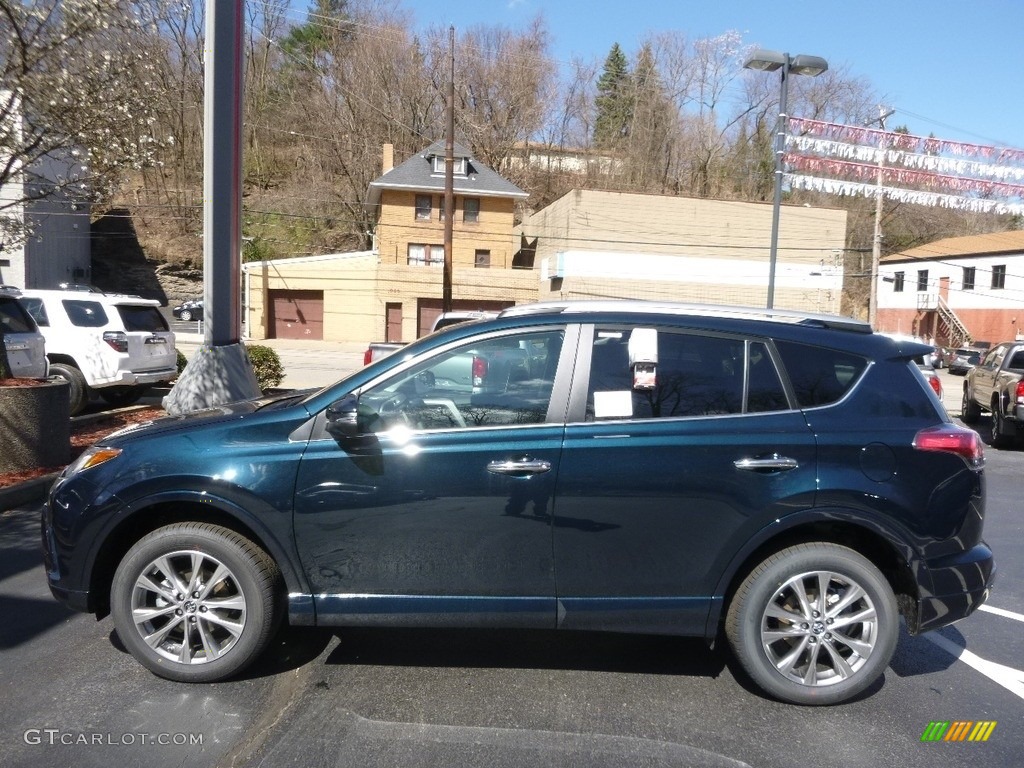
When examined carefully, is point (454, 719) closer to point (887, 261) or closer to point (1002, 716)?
point (1002, 716)

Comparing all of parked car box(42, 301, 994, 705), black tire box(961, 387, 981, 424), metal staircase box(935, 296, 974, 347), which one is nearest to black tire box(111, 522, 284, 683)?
parked car box(42, 301, 994, 705)

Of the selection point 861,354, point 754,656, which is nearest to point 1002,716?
point 754,656

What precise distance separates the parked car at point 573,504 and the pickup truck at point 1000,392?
384 inches

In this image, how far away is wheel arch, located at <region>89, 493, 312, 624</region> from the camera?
3.68 m

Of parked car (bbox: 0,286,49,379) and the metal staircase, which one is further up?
the metal staircase

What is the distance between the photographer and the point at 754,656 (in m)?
3.73

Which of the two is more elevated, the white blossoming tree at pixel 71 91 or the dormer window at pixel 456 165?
the dormer window at pixel 456 165

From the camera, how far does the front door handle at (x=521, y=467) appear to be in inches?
142

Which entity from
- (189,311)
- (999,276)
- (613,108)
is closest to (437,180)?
(189,311)

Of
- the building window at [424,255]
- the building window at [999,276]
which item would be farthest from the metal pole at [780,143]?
the building window at [999,276]

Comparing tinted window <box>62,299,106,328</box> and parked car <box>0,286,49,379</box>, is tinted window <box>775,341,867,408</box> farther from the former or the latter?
tinted window <box>62,299,106,328</box>

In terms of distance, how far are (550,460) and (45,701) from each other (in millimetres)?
2561

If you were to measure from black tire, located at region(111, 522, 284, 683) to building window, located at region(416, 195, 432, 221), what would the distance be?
40.2 m

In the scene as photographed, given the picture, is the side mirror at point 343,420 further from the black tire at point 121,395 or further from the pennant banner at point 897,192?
the pennant banner at point 897,192
